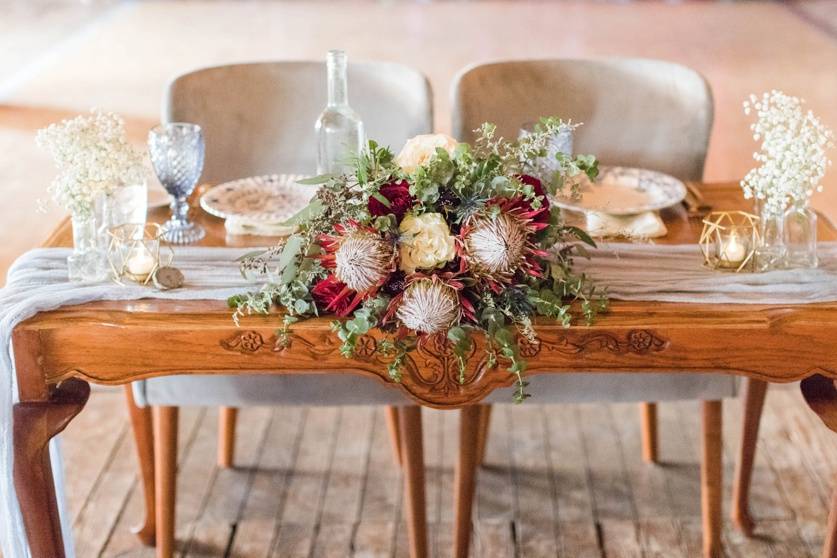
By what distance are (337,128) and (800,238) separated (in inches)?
31.0

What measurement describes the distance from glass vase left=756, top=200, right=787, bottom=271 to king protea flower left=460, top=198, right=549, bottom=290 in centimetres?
42

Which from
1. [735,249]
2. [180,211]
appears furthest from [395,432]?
[735,249]

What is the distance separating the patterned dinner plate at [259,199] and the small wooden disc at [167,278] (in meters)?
0.26

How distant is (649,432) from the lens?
252 cm

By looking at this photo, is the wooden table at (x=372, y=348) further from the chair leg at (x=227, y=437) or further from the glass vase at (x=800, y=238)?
the chair leg at (x=227, y=437)

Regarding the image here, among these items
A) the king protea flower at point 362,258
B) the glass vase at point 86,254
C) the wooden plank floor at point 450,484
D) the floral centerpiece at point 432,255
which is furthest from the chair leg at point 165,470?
the king protea flower at point 362,258

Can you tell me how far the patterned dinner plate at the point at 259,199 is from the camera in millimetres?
1881

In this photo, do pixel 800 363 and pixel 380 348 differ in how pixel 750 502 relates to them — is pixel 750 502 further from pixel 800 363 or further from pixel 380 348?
pixel 380 348

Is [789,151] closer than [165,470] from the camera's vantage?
Yes

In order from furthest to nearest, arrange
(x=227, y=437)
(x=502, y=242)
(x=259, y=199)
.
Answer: (x=227, y=437) < (x=259, y=199) < (x=502, y=242)

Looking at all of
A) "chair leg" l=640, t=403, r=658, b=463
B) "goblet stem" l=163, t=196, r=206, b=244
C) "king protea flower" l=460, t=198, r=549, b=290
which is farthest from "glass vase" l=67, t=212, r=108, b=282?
"chair leg" l=640, t=403, r=658, b=463

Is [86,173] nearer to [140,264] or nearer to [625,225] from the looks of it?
[140,264]

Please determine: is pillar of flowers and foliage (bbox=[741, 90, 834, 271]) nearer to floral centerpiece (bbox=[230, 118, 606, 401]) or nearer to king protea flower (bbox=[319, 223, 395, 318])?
floral centerpiece (bbox=[230, 118, 606, 401])

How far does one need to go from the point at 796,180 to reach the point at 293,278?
29.8 inches
